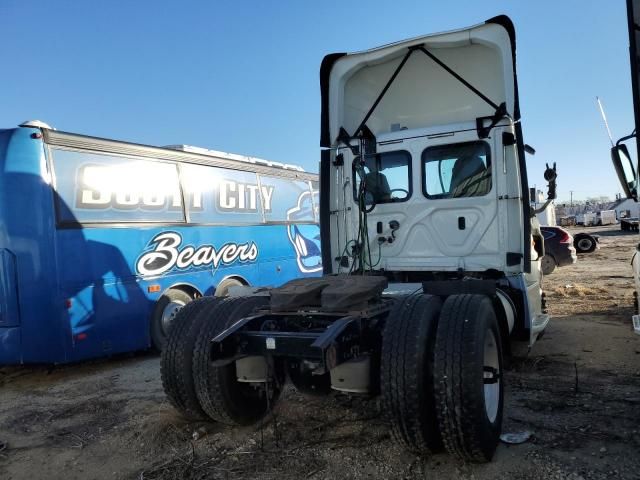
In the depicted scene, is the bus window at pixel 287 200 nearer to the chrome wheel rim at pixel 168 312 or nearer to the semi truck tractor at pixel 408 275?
the chrome wheel rim at pixel 168 312

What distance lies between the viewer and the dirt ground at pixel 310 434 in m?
3.52

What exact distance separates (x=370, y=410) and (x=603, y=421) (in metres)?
1.90

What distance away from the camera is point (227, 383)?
3.99 m

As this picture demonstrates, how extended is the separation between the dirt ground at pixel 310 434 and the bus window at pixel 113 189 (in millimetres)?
2287

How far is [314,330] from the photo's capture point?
373 centimetres

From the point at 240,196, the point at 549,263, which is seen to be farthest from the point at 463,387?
the point at 549,263

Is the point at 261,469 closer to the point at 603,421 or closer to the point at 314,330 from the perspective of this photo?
the point at 314,330

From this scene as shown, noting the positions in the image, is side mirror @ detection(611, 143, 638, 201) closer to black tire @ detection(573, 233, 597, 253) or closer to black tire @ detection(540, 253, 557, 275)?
black tire @ detection(540, 253, 557, 275)

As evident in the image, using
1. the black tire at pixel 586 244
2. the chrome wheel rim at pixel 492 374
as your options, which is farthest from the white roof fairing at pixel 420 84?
the black tire at pixel 586 244

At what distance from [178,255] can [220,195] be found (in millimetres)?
1415

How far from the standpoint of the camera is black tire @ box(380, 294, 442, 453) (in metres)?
3.21

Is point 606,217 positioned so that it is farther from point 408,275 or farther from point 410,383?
point 410,383

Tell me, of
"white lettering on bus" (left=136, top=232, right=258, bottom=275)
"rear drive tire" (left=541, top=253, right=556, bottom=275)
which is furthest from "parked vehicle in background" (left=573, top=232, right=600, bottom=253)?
"white lettering on bus" (left=136, top=232, right=258, bottom=275)

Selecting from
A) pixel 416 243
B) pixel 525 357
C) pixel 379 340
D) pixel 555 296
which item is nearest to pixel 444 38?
pixel 416 243
